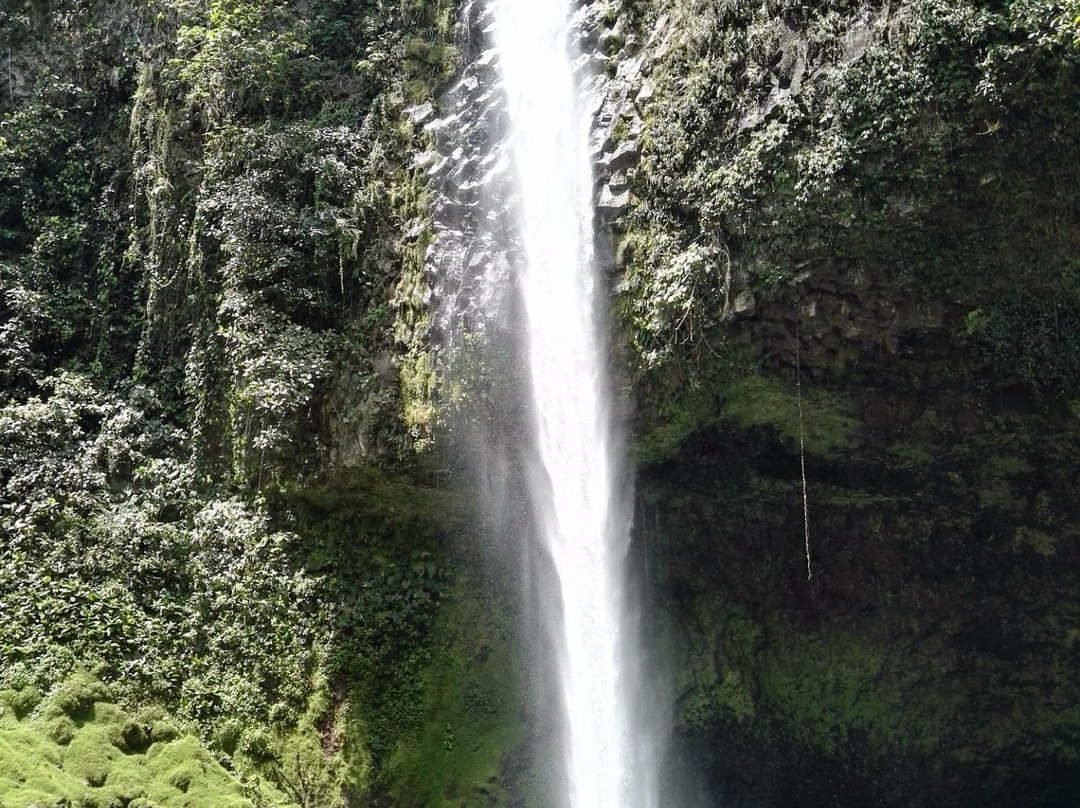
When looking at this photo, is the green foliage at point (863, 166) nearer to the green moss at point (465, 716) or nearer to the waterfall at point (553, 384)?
the waterfall at point (553, 384)

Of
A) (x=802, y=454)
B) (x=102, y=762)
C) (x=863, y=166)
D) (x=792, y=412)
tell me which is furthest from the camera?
(x=802, y=454)

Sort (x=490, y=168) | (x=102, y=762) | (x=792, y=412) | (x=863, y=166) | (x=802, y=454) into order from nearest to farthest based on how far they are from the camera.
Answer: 1. (x=863, y=166)
2. (x=102, y=762)
3. (x=792, y=412)
4. (x=802, y=454)
5. (x=490, y=168)

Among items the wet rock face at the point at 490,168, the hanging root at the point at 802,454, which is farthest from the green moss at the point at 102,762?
the hanging root at the point at 802,454

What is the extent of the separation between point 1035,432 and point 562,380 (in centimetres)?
460

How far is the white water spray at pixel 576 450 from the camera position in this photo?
388 inches

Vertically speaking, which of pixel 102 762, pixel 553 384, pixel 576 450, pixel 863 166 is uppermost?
pixel 863 166

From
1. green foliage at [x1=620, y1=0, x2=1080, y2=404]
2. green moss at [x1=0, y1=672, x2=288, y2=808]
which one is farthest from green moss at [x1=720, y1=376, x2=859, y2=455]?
green moss at [x1=0, y1=672, x2=288, y2=808]

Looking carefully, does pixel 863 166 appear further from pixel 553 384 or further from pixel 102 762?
pixel 102 762

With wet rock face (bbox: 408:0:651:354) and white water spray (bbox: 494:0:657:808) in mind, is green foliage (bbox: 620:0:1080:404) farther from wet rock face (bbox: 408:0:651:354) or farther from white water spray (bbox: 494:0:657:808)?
white water spray (bbox: 494:0:657:808)

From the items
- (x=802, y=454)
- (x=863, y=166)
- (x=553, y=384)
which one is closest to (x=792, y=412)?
(x=802, y=454)

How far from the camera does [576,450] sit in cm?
996

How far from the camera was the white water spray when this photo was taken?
984cm

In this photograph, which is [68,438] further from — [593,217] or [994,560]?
[994,560]

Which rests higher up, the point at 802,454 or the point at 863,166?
the point at 863,166
